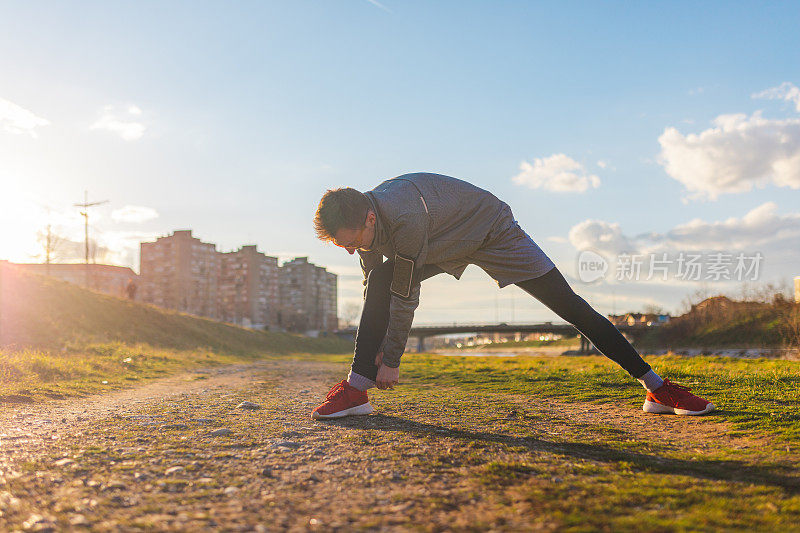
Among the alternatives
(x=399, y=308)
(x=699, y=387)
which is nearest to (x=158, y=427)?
(x=399, y=308)

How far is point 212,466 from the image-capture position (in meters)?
2.30

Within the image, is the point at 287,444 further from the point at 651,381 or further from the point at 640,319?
the point at 640,319

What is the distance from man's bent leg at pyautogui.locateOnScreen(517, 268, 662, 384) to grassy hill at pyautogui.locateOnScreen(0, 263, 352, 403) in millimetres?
4800

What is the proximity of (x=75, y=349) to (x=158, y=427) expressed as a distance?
34.9ft

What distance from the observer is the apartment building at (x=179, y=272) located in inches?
3295

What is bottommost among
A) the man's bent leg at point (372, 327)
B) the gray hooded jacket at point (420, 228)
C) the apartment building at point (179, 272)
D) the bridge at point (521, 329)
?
the bridge at point (521, 329)

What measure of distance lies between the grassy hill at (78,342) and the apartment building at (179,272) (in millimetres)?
48913

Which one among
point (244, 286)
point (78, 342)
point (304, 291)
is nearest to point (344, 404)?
point (78, 342)

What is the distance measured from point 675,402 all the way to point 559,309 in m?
0.93

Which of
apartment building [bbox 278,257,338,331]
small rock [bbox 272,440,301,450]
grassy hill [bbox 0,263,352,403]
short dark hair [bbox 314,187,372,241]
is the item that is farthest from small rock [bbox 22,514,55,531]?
apartment building [bbox 278,257,338,331]

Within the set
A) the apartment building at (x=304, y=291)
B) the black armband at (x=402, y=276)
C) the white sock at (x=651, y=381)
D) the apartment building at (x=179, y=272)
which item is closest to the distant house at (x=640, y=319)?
the white sock at (x=651, y=381)

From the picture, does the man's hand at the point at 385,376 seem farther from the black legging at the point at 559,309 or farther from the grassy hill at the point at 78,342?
the grassy hill at the point at 78,342

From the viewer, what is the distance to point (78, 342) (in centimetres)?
1393

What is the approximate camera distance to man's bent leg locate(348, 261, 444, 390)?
3.60 m
